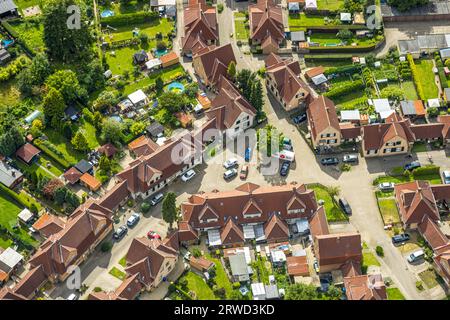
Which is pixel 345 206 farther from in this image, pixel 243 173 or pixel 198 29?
pixel 198 29

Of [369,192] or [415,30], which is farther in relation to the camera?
[415,30]

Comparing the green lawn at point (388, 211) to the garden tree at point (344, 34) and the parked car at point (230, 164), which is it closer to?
the parked car at point (230, 164)

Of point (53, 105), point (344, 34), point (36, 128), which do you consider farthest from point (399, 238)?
point (36, 128)

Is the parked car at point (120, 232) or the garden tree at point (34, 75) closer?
the parked car at point (120, 232)

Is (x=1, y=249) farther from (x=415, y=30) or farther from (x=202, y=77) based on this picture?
(x=415, y=30)

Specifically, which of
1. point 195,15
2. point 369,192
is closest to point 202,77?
point 195,15

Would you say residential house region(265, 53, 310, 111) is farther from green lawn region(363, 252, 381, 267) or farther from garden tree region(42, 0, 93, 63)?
garden tree region(42, 0, 93, 63)

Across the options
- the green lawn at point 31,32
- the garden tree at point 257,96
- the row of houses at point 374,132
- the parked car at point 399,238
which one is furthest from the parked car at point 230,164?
the green lawn at point 31,32

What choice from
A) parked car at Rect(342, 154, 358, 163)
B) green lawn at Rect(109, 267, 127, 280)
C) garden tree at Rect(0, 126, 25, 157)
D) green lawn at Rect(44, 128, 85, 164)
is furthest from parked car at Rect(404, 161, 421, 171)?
garden tree at Rect(0, 126, 25, 157)
